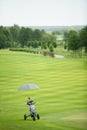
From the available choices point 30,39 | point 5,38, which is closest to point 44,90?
point 30,39

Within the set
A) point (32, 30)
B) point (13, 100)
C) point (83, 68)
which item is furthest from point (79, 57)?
point (13, 100)

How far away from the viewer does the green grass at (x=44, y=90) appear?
570 centimetres

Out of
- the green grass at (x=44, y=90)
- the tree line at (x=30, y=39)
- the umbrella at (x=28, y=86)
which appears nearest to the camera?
the green grass at (x=44, y=90)

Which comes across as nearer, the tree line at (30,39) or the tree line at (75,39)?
the tree line at (75,39)

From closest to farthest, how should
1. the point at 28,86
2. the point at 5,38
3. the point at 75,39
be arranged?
the point at 28,86
the point at 75,39
the point at 5,38

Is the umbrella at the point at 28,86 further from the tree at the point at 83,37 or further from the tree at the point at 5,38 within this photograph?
the tree at the point at 83,37

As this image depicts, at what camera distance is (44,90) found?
6016 mm

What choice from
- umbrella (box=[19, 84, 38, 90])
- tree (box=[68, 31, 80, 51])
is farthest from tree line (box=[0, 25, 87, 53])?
umbrella (box=[19, 84, 38, 90])

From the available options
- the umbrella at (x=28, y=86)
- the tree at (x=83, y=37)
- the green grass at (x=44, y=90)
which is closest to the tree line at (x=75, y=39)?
the tree at (x=83, y=37)

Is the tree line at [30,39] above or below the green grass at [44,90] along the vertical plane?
above

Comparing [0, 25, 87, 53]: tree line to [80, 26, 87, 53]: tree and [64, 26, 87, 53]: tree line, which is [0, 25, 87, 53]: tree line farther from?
[80, 26, 87, 53]: tree

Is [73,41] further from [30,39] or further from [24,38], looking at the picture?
[24,38]

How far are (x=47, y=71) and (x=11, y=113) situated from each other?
1.01 metres
